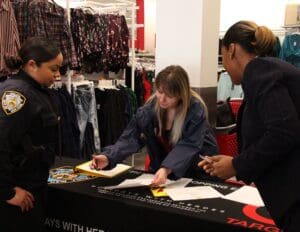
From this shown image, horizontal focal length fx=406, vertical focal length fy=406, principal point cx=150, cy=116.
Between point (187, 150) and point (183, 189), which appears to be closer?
point (183, 189)

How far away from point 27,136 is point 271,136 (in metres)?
1.02

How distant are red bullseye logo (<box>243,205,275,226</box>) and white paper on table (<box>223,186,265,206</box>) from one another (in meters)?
0.05

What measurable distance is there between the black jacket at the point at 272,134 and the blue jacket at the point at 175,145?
3.03 feet

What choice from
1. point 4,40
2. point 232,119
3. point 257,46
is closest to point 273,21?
point 232,119

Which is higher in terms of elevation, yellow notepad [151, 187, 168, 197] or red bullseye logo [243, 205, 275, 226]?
red bullseye logo [243, 205, 275, 226]

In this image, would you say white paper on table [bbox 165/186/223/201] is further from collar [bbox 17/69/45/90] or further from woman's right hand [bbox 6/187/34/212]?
collar [bbox 17/69/45/90]

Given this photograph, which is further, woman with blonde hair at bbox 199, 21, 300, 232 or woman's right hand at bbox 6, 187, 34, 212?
woman's right hand at bbox 6, 187, 34, 212

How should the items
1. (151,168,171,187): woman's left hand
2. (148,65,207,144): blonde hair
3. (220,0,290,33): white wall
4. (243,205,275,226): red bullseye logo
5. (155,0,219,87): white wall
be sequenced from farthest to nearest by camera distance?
(220,0,290,33): white wall, (155,0,219,87): white wall, (148,65,207,144): blonde hair, (151,168,171,187): woman's left hand, (243,205,275,226): red bullseye logo

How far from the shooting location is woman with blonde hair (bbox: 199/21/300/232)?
1.15 meters

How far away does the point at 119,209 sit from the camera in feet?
6.14

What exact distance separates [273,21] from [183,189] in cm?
512

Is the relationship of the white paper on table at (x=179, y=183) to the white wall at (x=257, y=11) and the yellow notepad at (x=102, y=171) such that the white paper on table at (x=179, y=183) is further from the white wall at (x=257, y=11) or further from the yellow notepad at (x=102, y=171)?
the white wall at (x=257, y=11)

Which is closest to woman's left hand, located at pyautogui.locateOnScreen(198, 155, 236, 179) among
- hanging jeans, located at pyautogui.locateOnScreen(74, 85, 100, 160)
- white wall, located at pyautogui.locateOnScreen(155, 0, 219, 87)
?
white wall, located at pyautogui.locateOnScreen(155, 0, 219, 87)

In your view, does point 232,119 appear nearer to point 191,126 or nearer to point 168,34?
point 168,34
